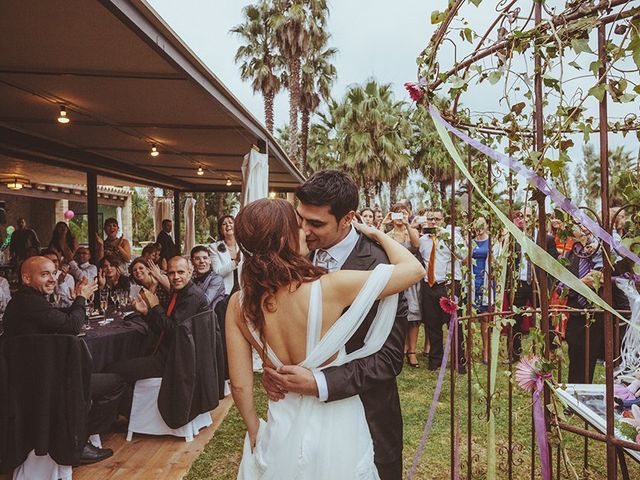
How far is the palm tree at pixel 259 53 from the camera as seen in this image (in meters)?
21.8

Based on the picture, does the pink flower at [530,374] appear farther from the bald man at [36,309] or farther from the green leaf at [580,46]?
the bald man at [36,309]

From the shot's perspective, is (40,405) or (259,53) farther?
(259,53)

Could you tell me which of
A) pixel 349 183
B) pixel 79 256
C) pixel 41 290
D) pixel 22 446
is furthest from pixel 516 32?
pixel 79 256

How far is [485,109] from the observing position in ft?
7.64

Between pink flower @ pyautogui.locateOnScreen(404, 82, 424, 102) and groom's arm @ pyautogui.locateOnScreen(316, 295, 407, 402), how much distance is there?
31.9 inches

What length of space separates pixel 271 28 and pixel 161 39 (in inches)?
782

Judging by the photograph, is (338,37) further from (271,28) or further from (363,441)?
(363,441)

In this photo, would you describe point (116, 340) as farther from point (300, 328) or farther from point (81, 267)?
point (300, 328)

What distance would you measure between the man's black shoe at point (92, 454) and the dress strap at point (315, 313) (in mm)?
2948

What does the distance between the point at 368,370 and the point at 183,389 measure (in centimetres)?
268

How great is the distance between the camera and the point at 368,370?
1.83m

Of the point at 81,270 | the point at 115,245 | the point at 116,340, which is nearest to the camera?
the point at 116,340

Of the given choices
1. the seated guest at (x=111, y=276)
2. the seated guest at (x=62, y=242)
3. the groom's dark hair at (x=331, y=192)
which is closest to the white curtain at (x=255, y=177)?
the seated guest at (x=111, y=276)

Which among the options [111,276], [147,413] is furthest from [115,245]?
[147,413]
